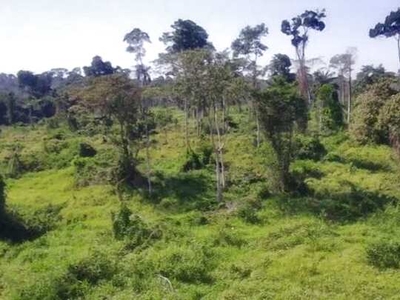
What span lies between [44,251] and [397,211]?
517 inches

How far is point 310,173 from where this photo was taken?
92.1 ft

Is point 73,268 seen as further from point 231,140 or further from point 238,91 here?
point 231,140

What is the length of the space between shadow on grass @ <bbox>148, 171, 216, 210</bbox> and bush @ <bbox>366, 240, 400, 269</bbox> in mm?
9148

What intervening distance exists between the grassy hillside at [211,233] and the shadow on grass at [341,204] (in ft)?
0.15

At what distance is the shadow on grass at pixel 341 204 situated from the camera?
21.9m

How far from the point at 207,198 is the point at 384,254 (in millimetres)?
10615

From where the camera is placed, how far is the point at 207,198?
25.7 meters

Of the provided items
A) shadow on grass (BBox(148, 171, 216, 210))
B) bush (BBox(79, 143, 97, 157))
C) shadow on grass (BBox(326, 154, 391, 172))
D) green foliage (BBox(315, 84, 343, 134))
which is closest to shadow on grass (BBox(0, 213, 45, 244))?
shadow on grass (BBox(148, 171, 216, 210))

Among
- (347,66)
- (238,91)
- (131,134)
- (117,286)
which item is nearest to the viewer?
(117,286)

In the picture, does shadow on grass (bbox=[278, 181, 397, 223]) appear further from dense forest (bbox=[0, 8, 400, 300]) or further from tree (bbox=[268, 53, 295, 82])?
tree (bbox=[268, 53, 295, 82])

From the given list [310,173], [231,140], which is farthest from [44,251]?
[231,140]

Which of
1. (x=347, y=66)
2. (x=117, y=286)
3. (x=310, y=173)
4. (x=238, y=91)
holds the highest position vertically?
(x=347, y=66)

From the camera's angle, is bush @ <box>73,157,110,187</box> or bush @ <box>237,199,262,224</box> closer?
bush @ <box>237,199,262,224</box>

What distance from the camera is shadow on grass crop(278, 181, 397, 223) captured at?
21938mm
